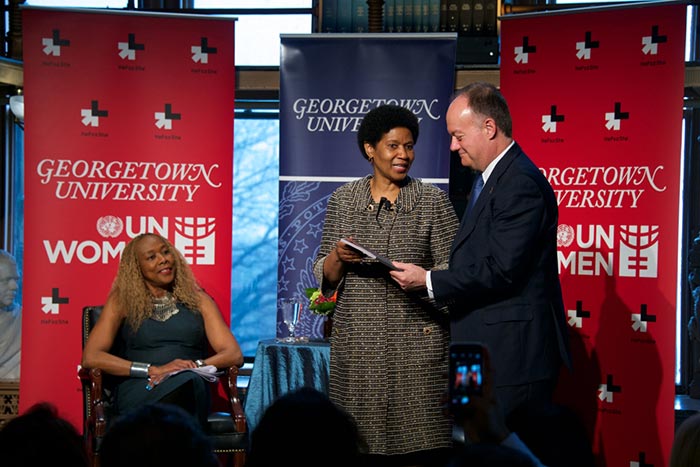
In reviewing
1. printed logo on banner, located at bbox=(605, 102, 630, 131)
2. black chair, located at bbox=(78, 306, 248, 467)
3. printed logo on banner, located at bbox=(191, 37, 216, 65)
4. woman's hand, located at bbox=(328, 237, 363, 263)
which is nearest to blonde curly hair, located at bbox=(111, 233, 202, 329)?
black chair, located at bbox=(78, 306, 248, 467)

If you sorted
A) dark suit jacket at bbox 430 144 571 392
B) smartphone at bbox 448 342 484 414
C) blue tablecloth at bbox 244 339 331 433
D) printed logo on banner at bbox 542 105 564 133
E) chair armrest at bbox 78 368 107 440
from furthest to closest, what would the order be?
printed logo on banner at bbox 542 105 564 133
blue tablecloth at bbox 244 339 331 433
chair armrest at bbox 78 368 107 440
dark suit jacket at bbox 430 144 571 392
smartphone at bbox 448 342 484 414

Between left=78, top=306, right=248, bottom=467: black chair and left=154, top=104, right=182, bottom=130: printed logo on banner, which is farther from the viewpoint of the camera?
left=154, top=104, right=182, bottom=130: printed logo on banner

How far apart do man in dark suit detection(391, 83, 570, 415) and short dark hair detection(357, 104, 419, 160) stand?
16.1 inches

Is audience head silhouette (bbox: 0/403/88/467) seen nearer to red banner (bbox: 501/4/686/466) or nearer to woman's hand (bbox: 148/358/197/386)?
woman's hand (bbox: 148/358/197/386)

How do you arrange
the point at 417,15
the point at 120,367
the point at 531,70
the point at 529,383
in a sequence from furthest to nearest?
the point at 417,15 < the point at 531,70 < the point at 120,367 < the point at 529,383

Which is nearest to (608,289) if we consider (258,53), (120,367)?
(120,367)

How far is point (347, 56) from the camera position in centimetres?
462

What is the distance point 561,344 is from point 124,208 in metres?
2.76

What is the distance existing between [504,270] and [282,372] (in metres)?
1.75

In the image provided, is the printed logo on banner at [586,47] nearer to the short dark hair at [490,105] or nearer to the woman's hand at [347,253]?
the short dark hair at [490,105]

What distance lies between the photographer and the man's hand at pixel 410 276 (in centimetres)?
263

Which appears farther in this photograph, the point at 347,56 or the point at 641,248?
the point at 347,56

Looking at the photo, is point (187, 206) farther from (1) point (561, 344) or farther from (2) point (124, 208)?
(1) point (561, 344)

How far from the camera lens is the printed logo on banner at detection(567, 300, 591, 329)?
14.1 ft
